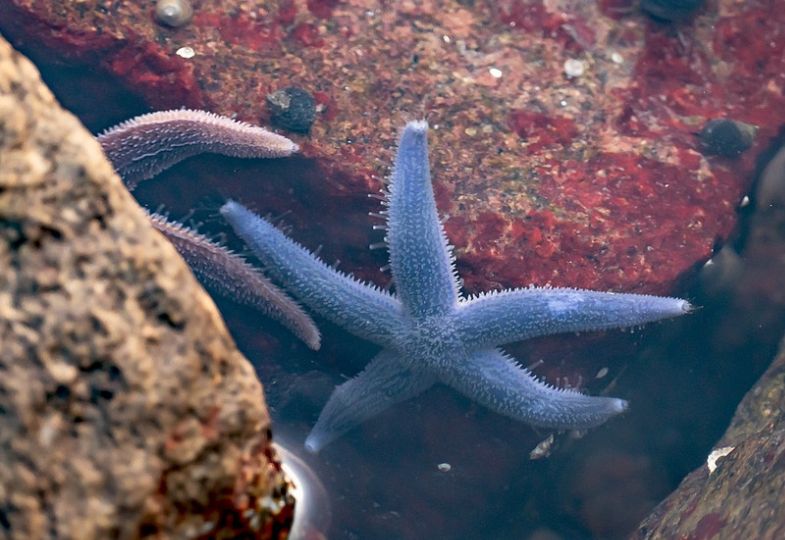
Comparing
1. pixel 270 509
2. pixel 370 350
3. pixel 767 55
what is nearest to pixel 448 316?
pixel 370 350

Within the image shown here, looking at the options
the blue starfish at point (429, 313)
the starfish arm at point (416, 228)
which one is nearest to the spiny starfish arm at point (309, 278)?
the blue starfish at point (429, 313)

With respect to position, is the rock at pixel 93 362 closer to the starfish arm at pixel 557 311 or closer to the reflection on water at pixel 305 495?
the reflection on water at pixel 305 495

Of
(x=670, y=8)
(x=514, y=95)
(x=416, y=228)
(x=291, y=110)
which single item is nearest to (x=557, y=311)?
(x=416, y=228)

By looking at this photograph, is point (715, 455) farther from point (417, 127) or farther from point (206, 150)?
point (206, 150)

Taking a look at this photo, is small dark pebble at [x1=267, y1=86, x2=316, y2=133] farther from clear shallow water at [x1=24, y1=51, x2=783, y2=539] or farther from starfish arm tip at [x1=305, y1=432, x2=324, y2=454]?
starfish arm tip at [x1=305, y1=432, x2=324, y2=454]

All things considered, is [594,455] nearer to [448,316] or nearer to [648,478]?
[648,478]

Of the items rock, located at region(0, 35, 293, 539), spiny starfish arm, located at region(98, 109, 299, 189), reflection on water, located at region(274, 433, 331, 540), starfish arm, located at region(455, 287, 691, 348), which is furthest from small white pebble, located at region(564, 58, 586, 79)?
rock, located at region(0, 35, 293, 539)
